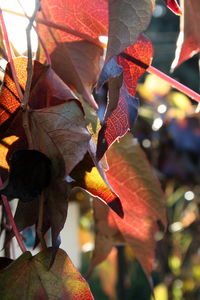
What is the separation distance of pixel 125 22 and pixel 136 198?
0.72 ft

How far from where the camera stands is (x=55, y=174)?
0.30 m

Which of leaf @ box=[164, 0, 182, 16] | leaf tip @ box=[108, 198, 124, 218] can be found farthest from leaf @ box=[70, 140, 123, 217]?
leaf @ box=[164, 0, 182, 16]

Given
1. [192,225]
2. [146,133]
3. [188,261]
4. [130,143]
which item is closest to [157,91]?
[146,133]

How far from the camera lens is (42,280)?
1.06 feet

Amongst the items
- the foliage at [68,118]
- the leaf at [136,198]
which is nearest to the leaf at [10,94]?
the foliage at [68,118]

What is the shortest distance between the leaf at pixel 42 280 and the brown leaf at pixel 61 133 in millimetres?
55

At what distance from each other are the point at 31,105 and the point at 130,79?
64mm

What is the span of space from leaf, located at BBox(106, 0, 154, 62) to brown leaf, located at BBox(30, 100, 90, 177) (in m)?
0.03

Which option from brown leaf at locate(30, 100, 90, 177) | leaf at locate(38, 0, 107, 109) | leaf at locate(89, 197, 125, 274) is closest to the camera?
brown leaf at locate(30, 100, 90, 177)

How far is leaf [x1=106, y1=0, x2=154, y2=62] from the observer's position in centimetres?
31

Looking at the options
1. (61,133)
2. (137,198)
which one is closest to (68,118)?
(61,133)

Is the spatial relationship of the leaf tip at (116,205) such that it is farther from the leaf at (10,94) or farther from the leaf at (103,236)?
the leaf at (103,236)

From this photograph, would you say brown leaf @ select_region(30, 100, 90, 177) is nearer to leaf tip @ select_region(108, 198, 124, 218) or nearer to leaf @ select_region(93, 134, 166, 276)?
leaf tip @ select_region(108, 198, 124, 218)

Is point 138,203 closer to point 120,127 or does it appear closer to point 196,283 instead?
point 120,127
